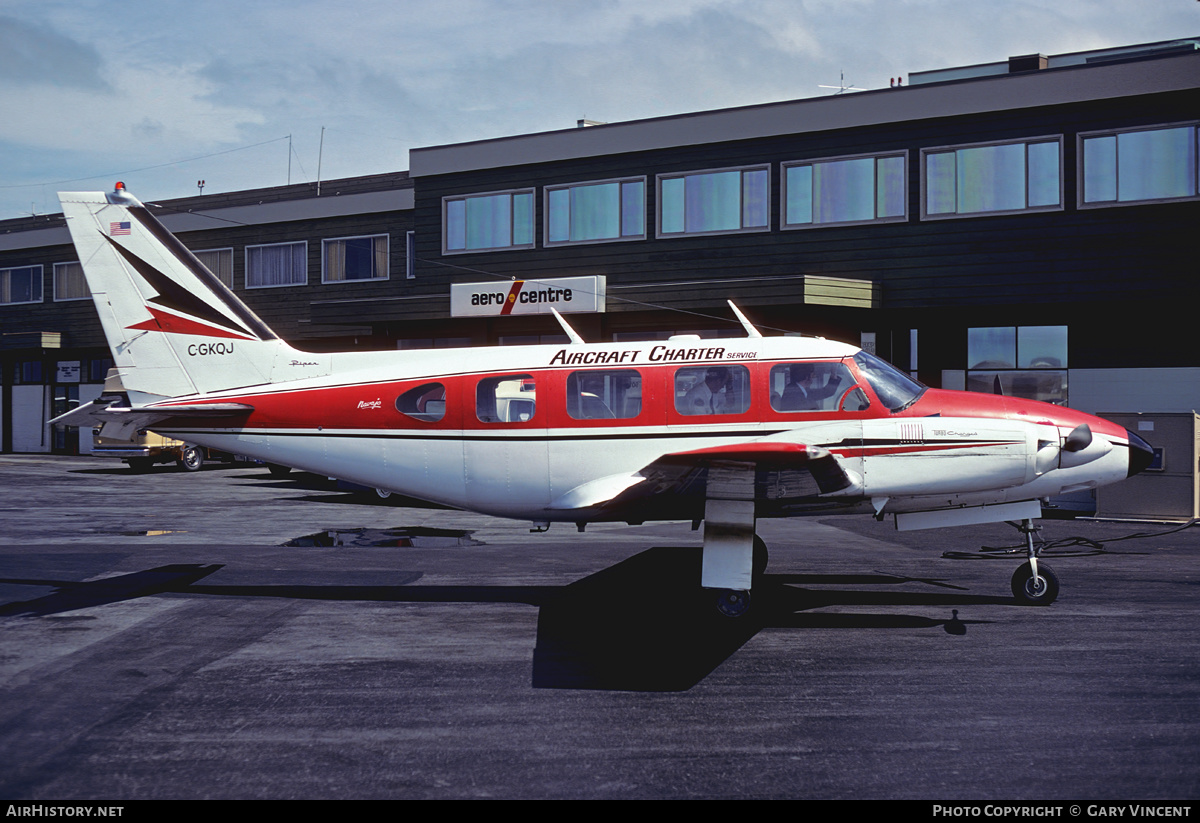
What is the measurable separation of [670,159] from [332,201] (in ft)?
53.1

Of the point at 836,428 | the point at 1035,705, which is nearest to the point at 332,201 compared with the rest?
the point at 836,428

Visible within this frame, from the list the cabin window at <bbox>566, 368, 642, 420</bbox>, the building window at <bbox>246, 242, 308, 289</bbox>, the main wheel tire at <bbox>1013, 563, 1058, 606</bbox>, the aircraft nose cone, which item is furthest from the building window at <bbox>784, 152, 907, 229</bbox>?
the building window at <bbox>246, 242, 308, 289</bbox>

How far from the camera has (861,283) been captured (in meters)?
24.8

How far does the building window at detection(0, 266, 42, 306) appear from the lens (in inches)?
1850

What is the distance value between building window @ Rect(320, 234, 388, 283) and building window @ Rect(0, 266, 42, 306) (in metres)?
17.6

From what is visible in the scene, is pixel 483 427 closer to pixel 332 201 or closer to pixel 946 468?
pixel 946 468

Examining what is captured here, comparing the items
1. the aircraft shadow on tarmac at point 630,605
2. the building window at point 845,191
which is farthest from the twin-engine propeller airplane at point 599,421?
the building window at point 845,191

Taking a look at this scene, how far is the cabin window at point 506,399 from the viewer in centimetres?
1133

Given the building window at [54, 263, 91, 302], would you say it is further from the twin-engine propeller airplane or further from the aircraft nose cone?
the aircraft nose cone

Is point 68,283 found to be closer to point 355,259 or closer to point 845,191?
point 355,259

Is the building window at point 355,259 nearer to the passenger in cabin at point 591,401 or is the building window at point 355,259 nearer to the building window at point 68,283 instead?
the building window at point 68,283

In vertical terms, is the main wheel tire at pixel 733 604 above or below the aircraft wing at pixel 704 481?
below

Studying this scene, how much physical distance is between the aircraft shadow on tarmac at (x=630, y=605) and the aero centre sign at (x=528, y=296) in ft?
44.3

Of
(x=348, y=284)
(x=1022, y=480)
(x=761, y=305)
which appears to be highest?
(x=348, y=284)
